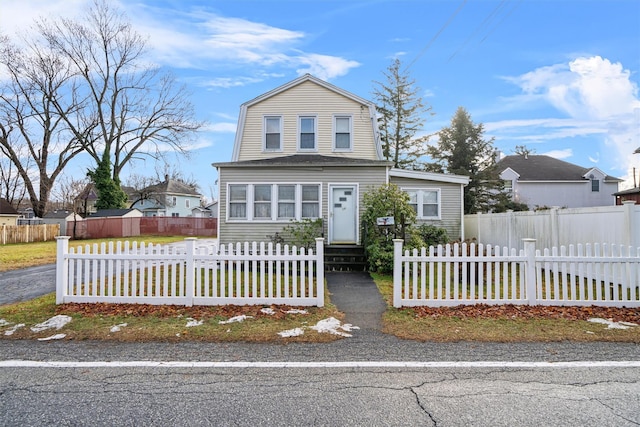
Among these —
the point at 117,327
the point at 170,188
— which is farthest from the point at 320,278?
the point at 170,188

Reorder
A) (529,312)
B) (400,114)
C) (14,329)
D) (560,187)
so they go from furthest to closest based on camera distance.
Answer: (560,187)
(400,114)
(529,312)
(14,329)

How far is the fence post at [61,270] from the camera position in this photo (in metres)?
6.45

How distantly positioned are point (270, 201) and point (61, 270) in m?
7.32

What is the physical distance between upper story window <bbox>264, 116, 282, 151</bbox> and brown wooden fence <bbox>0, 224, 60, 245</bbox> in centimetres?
1922

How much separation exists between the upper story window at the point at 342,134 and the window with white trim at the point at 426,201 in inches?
124

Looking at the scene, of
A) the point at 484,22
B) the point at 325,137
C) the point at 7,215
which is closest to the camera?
the point at 484,22

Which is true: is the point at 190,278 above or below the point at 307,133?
below

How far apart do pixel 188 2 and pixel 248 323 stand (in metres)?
10.8

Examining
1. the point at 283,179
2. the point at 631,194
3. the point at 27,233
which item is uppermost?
the point at 631,194

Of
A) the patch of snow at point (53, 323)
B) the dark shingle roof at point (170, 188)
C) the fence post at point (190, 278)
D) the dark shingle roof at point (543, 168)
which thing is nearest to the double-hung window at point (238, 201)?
the fence post at point (190, 278)

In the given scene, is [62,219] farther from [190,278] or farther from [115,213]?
[190,278]

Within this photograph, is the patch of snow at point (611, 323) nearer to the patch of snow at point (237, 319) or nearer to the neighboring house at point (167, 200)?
the patch of snow at point (237, 319)

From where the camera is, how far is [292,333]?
5.09m

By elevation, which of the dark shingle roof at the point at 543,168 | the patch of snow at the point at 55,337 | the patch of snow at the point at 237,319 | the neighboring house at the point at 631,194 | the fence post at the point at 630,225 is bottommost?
the patch of snow at the point at 55,337
